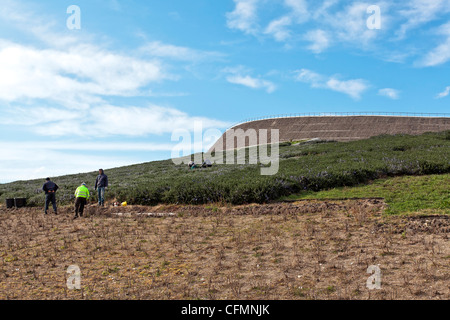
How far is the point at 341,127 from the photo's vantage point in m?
69.8

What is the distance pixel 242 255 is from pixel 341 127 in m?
65.1

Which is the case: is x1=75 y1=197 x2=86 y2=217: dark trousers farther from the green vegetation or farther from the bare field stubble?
the green vegetation

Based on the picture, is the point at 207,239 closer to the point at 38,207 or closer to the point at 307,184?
the point at 307,184

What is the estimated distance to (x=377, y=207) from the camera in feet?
42.7

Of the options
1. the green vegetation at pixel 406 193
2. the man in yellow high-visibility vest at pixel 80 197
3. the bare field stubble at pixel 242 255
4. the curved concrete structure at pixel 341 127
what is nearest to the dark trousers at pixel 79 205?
the man in yellow high-visibility vest at pixel 80 197

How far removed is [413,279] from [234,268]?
3741mm

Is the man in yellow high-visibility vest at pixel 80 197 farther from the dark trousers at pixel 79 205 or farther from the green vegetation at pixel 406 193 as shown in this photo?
the green vegetation at pixel 406 193

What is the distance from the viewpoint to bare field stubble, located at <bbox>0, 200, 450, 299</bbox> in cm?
712

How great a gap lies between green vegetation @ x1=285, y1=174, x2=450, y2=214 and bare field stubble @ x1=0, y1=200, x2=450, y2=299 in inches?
36.3

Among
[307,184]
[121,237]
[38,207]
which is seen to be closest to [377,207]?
[307,184]

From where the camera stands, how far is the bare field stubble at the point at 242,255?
712 cm

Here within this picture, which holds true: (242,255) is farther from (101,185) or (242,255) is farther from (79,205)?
(101,185)

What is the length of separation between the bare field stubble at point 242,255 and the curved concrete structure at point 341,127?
187ft
